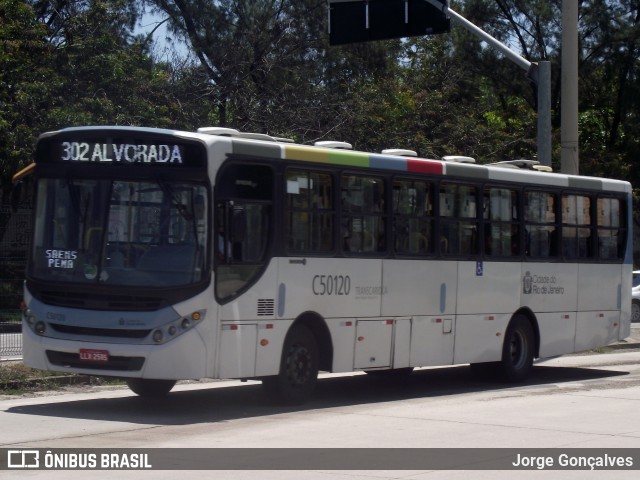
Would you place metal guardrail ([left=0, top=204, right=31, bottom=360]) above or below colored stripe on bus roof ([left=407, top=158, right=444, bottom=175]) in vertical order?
below

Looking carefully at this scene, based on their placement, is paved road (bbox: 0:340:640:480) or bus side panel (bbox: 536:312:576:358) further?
bus side panel (bbox: 536:312:576:358)

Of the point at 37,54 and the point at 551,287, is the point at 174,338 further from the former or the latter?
the point at 37,54

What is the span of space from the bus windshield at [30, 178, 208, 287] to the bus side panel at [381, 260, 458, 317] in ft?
11.5

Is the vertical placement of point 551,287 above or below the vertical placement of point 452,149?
below

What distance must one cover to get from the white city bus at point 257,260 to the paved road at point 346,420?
0.53 metres

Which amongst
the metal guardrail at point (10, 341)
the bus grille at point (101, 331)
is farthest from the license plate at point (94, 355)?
the metal guardrail at point (10, 341)

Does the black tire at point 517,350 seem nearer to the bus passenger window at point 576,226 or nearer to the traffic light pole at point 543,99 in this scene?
the bus passenger window at point 576,226

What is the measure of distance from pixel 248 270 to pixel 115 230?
1.61m

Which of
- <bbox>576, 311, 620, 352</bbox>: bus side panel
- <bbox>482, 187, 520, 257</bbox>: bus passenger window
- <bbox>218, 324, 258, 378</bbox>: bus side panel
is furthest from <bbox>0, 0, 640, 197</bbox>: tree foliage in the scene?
<bbox>218, 324, 258, 378</bbox>: bus side panel

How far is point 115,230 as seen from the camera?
1273 centimetres

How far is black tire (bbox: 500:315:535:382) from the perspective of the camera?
17.8 metres

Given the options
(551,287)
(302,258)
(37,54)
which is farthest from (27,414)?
(37,54)

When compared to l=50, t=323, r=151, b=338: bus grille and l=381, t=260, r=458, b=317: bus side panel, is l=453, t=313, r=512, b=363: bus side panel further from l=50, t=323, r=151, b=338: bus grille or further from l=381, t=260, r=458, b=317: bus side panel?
l=50, t=323, r=151, b=338: bus grille

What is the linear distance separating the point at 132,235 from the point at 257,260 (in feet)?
5.05
